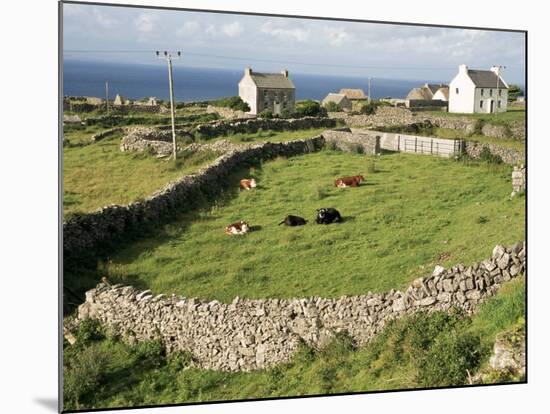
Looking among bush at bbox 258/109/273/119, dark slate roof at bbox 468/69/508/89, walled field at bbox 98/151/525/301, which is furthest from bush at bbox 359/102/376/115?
dark slate roof at bbox 468/69/508/89

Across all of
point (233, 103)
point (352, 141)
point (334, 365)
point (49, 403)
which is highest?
point (233, 103)

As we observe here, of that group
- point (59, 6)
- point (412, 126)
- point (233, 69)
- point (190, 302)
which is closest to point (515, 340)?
point (412, 126)

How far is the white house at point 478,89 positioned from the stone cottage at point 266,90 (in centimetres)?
242

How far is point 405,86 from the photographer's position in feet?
32.9

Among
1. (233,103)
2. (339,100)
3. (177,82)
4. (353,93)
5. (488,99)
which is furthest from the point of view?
(488,99)

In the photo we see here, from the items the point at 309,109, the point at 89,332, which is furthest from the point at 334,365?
the point at 309,109

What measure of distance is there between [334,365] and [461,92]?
4.38 meters

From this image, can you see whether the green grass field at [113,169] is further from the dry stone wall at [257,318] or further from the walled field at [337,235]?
the dry stone wall at [257,318]

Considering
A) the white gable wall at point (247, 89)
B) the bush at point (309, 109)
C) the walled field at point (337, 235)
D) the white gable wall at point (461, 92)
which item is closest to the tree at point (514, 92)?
the white gable wall at point (461, 92)

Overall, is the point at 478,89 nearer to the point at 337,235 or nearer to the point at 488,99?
the point at 488,99

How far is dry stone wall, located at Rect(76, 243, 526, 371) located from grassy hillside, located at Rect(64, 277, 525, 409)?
132 mm

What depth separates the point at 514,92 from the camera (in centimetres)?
1005

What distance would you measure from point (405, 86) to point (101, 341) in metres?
5.51

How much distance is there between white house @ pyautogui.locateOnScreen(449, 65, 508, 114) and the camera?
32.4ft
